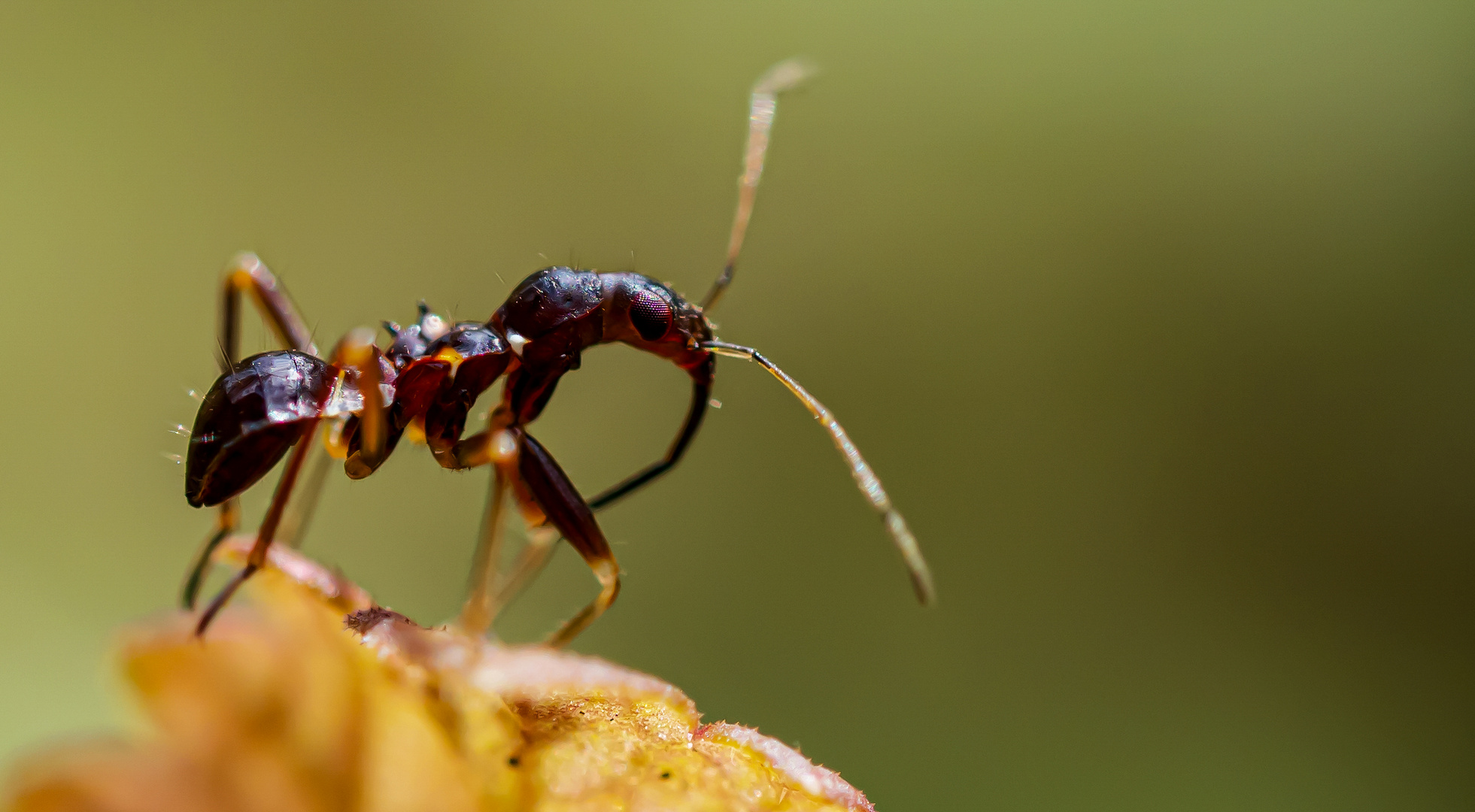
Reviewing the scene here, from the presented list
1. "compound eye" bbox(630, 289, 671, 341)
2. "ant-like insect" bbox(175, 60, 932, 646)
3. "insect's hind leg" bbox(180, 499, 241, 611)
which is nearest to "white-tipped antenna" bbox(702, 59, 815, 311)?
"ant-like insect" bbox(175, 60, 932, 646)

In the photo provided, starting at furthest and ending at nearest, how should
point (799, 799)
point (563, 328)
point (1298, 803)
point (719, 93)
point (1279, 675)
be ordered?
point (719, 93), point (1279, 675), point (1298, 803), point (563, 328), point (799, 799)

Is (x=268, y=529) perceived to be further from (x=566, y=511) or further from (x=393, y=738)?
(x=393, y=738)

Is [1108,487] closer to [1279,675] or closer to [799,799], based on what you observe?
[1279,675]

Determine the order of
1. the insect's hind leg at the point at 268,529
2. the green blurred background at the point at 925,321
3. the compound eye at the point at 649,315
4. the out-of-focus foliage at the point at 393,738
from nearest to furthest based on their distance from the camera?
the out-of-focus foliage at the point at 393,738, the insect's hind leg at the point at 268,529, the compound eye at the point at 649,315, the green blurred background at the point at 925,321

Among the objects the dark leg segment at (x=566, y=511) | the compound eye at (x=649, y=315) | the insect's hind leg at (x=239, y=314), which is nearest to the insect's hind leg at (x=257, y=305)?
the insect's hind leg at (x=239, y=314)

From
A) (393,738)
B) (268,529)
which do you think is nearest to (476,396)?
(268,529)

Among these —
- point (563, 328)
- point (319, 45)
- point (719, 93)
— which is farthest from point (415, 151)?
point (563, 328)

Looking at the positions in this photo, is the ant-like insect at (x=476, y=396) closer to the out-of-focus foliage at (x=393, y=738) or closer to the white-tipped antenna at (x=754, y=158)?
the white-tipped antenna at (x=754, y=158)
